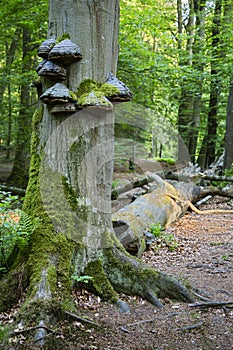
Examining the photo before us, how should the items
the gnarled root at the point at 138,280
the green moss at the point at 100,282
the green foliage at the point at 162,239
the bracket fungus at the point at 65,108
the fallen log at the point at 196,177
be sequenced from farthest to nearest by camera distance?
the fallen log at the point at 196,177
the green foliage at the point at 162,239
the gnarled root at the point at 138,280
the green moss at the point at 100,282
the bracket fungus at the point at 65,108

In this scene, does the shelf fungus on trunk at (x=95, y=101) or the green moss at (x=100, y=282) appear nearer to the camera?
the shelf fungus on trunk at (x=95, y=101)

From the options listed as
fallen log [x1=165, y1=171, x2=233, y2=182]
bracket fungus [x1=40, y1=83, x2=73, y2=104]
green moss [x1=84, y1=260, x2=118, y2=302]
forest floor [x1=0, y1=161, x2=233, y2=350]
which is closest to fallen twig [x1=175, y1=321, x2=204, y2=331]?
forest floor [x1=0, y1=161, x2=233, y2=350]

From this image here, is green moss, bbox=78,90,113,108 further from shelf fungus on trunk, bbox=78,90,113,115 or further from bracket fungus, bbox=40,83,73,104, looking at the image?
bracket fungus, bbox=40,83,73,104

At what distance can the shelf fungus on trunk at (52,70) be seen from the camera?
328 cm

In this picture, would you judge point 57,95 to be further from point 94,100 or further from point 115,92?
point 115,92

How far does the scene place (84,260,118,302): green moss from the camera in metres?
3.62

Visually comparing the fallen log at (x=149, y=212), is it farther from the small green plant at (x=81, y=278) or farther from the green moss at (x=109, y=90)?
the green moss at (x=109, y=90)

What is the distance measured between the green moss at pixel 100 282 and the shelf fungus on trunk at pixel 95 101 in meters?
1.72

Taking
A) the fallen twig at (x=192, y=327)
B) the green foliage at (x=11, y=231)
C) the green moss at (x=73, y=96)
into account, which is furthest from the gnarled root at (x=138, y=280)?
the green moss at (x=73, y=96)

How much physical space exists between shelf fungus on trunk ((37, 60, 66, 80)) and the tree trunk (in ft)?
0.46

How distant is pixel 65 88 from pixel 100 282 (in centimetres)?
215

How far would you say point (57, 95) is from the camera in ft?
10.6

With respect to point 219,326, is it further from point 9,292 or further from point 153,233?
point 153,233

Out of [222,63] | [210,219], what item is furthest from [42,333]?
[222,63]
